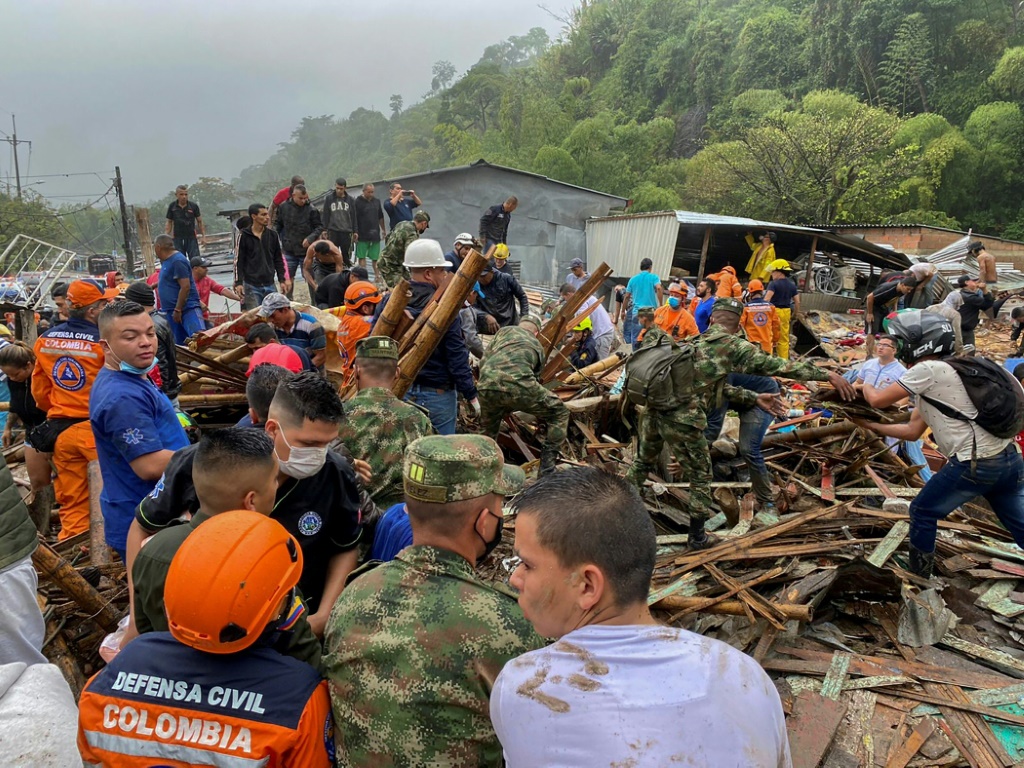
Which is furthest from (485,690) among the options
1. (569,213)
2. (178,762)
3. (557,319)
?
(569,213)

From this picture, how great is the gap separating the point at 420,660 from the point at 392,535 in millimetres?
1004

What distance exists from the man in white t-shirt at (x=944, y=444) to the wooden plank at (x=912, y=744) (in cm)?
140

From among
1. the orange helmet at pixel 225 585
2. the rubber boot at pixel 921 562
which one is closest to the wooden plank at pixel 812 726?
the rubber boot at pixel 921 562

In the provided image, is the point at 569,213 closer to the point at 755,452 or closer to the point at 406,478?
the point at 755,452

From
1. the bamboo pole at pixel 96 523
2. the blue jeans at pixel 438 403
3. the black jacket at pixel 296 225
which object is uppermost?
the black jacket at pixel 296 225

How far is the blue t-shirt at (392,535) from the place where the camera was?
255 cm

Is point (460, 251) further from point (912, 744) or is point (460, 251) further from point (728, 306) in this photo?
point (912, 744)

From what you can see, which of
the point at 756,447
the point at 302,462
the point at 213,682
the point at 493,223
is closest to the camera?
the point at 213,682

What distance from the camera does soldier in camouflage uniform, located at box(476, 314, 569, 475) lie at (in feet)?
19.0

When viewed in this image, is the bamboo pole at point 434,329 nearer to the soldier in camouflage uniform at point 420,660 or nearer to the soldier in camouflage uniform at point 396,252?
the soldier in camouflage uniform at point 396,252

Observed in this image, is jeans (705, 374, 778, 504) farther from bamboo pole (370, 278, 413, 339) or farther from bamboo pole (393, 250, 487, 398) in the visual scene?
bamboo pole (370, 278, 413, 339)

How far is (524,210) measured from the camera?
70.7ft

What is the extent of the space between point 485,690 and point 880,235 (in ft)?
92.1

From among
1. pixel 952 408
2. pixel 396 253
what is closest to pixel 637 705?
pixel 952 408
